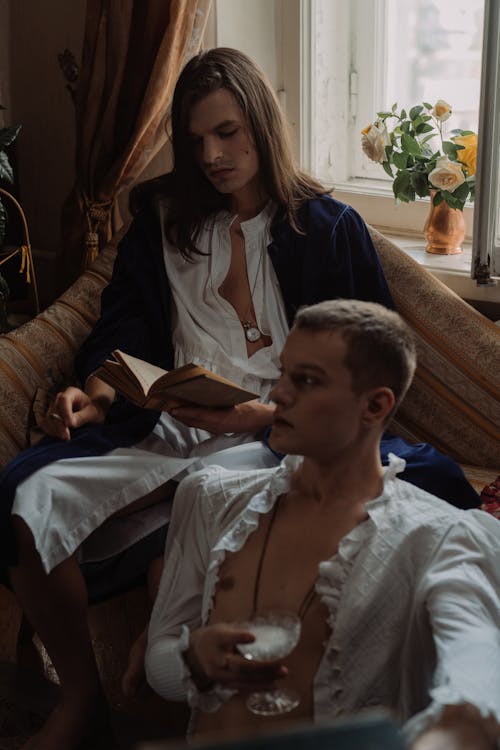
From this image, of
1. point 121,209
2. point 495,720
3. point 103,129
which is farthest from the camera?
point 121,209

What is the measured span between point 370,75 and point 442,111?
461mm

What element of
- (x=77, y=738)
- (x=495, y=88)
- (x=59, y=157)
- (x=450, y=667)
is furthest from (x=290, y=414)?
(x=59, y=157)

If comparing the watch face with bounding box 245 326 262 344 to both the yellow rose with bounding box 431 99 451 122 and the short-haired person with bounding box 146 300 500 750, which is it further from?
the yellow rose with bounding box 431 99 451 122

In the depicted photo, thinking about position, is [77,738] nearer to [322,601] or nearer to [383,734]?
[322,601]

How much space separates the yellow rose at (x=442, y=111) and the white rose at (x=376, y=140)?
0.17 meters

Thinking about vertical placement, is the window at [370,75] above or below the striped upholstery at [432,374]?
above

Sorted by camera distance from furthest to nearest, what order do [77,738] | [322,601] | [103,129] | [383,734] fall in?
[103,129]
[77,738]
[322,601]
[383,734]

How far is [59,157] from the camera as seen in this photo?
3.88 m

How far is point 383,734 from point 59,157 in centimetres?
339

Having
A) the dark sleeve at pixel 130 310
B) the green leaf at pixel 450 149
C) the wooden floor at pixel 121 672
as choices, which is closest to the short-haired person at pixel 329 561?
the wooden floor at pixel 121 672

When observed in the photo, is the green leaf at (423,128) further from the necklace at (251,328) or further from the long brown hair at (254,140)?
the necklace at (251,328)

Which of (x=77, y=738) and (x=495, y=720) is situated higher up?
(x=495, y=720)

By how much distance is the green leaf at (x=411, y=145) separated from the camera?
311 cm

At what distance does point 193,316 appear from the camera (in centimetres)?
262
